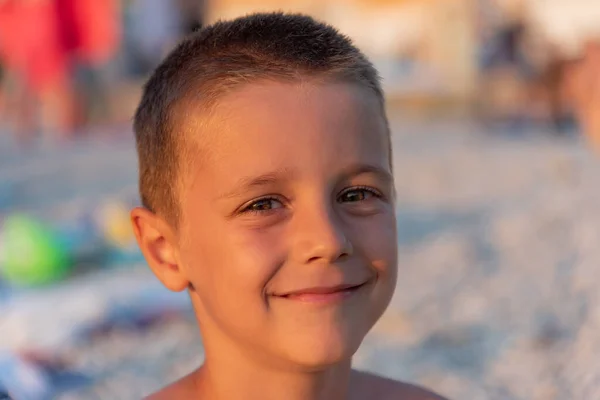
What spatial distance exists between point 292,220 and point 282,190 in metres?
0.05

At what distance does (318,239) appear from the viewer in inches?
54.7

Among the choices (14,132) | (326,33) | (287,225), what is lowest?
(287,225)

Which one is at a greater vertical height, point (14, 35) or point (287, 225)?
point (14, 35)

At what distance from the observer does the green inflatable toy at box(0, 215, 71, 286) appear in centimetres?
406

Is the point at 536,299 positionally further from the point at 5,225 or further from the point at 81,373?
the point at 5,225

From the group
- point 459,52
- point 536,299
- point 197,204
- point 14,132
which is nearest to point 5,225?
Answer: point 536,299

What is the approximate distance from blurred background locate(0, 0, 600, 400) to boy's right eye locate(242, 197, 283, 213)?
3.20ft

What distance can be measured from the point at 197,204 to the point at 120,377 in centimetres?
156

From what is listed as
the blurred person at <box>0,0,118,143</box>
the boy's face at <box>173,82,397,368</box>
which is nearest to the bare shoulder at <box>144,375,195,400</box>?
the boy's face at <box>173,82,397,368</box>

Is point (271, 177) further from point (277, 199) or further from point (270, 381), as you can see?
point (270, 381)

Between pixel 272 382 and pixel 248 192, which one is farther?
pixel 272 382

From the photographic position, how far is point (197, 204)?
1.54 metres

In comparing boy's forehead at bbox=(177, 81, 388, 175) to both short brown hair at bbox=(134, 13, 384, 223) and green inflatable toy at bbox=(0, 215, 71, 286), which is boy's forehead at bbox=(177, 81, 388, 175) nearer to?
short brown hair at bbox=(134, 13, 384, 223)

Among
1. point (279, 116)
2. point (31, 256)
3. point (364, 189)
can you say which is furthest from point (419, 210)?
point (279, 116)
